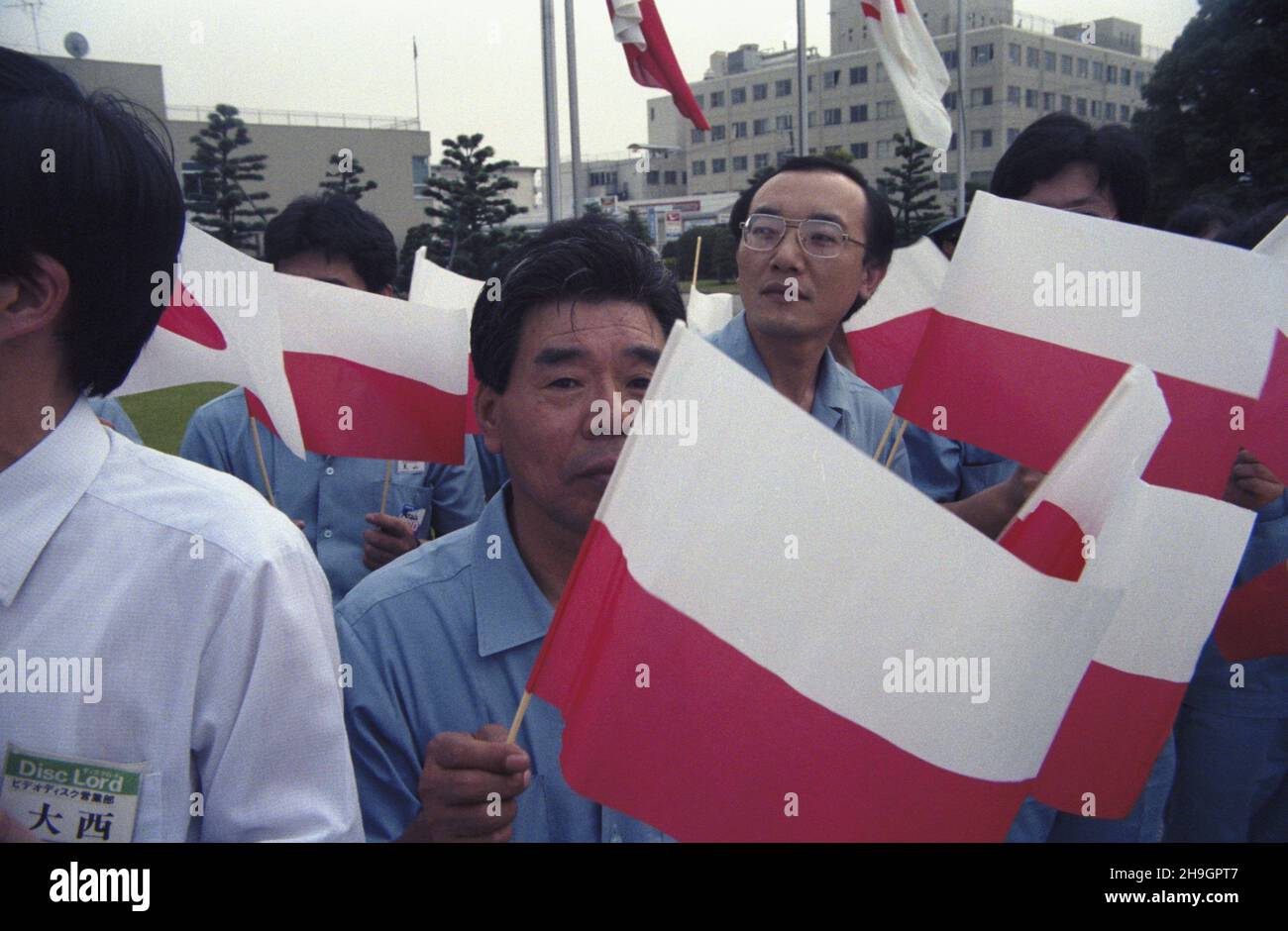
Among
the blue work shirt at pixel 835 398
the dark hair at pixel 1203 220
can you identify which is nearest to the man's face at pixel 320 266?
the blue work shirt at pixel 835 398

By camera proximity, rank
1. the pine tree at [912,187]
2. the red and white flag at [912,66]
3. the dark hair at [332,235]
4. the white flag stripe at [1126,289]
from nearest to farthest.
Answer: the white flag stripe at [1126,289], the dark hair at [332,235], the red and white flag at [912,66], the pine tree at [912,187]

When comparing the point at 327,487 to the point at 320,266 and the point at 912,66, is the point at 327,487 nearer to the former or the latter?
the point at 320,266

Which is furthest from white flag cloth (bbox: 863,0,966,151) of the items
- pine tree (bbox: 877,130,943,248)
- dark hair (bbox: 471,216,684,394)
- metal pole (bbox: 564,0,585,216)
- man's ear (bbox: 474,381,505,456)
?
pine tree (bbox: 877,130,943,248)

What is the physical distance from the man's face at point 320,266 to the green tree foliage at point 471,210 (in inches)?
780

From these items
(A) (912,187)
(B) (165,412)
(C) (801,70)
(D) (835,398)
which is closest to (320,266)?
(D) (835,398)

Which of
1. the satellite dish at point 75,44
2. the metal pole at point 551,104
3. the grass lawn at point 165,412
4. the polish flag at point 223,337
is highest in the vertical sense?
the satellite dish at point 75,44

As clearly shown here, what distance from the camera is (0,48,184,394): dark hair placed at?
1236mm

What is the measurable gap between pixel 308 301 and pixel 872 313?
2.15m

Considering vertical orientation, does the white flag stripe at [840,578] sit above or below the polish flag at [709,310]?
below

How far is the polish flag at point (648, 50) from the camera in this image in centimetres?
671

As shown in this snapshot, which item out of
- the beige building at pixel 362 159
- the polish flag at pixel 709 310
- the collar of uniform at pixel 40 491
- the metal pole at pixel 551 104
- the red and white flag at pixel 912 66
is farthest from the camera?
the beige building at pixel 362 159

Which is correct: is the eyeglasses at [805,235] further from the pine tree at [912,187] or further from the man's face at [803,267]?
the pine tree at [912,187]

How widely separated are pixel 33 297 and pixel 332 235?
87.6 inches
